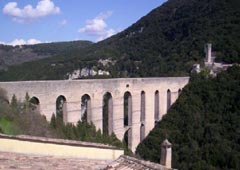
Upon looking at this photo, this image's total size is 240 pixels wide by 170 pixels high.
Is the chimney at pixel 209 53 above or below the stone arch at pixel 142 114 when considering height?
above

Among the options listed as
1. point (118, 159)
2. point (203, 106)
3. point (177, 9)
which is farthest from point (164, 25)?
point (118, 159)

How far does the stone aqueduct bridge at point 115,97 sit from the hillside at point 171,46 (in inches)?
325

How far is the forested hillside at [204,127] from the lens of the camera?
2422 centimetres

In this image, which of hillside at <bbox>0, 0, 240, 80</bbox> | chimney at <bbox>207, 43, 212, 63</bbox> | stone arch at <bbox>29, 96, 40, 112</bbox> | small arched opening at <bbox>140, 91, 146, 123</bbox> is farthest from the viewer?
hillside at <bbox>0, 0, 240, 80</bbox>

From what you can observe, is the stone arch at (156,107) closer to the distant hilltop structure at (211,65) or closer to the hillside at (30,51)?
the distant hilltop structure at (211,65)

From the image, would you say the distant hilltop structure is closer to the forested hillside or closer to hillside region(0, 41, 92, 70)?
the forested hillside

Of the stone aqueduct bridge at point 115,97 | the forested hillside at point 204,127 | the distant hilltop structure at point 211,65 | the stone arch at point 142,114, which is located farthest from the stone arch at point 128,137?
the distant hilltop structure at point 211,65

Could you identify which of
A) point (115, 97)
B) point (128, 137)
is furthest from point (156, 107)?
point (115, 97)

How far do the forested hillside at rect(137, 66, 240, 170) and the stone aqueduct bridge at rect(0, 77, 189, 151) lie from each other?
3.23ft

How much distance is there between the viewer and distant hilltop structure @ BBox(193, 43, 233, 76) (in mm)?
38369

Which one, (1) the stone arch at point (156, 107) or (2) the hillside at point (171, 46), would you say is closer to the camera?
(1) the stone arch at point (156, 107)

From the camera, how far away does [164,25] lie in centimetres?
6475

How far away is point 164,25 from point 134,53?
9179 millimetres

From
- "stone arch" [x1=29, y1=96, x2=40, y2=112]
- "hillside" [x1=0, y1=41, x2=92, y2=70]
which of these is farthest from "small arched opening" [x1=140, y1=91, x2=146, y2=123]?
"hillside" [x1=0, y1=41, x2=92, y2=70]
